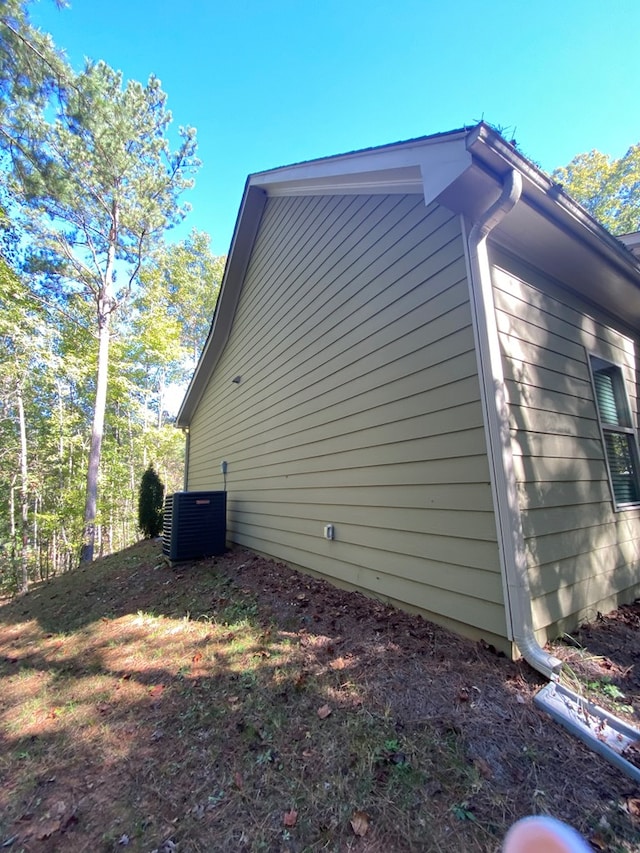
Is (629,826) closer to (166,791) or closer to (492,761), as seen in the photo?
(492,761)

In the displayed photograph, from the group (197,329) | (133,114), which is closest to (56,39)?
(133,114)

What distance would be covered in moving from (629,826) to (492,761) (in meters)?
0.48

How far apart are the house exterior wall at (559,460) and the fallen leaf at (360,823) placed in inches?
61.3

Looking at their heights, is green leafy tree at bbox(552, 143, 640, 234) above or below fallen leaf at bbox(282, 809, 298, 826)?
above

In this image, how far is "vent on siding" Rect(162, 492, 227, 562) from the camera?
6.23m

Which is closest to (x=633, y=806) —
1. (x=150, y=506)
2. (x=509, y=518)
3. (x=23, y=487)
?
(x=509, y=518)

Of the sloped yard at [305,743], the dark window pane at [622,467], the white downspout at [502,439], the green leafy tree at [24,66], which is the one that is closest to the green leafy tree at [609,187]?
the dark window pane at [622,467]

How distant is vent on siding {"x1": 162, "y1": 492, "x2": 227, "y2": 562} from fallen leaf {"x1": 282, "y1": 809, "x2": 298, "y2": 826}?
5.10 m

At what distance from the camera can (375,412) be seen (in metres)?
3.65

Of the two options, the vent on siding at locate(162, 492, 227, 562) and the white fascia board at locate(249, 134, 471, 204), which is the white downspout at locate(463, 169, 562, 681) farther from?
the vent on siding at locate(162, 492, 227, 562)

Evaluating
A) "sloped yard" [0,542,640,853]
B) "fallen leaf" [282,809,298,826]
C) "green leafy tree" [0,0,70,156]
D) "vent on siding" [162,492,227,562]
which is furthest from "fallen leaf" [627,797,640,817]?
"green leafy tree" [0,0,70,156]

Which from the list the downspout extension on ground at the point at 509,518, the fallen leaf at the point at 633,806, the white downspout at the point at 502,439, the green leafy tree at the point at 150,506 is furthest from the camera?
the green leafy tree at the point at 150,506

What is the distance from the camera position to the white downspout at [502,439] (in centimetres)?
227

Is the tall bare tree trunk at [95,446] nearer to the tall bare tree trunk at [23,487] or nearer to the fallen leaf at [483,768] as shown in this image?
the tall bare tree trunk at [23,487]
